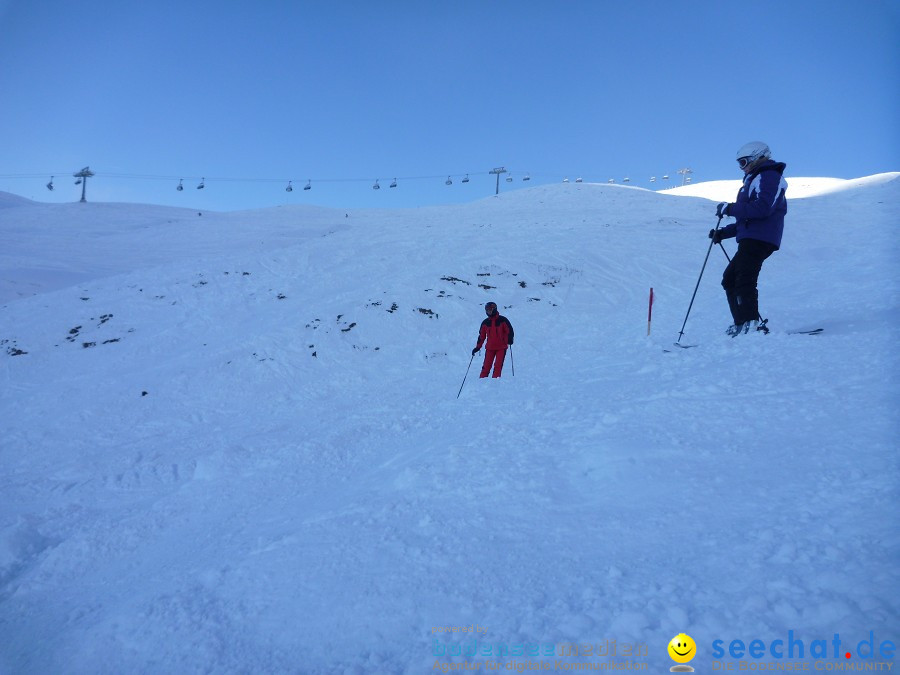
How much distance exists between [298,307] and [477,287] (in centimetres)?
519

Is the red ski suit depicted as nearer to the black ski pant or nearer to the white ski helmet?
the black ski pant

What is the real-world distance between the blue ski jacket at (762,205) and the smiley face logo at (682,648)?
582 cm

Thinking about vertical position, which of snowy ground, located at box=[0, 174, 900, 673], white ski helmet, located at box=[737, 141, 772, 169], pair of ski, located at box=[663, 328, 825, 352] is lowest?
snowy ground, located at box=[0, 174, 900, 673]

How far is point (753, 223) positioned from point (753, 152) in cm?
96

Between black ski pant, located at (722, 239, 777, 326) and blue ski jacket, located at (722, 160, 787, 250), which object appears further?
black ski pant, located at (722, 239, 777, 326)

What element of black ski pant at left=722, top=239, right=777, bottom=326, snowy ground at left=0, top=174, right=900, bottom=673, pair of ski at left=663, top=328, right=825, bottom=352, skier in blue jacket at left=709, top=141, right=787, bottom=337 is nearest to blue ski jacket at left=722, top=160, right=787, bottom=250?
skier in blue jacket at left=709, top=141, right=787, bottom=337

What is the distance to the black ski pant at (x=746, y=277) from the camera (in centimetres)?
652

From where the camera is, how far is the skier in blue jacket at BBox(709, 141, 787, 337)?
245 inches

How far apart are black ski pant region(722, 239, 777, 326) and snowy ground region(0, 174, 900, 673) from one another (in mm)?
889

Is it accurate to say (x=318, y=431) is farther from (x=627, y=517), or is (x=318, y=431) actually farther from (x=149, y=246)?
(x=149, y=246)

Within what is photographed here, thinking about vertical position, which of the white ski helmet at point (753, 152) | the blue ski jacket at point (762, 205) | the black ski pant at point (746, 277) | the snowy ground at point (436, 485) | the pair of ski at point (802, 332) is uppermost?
the white ski helmet at point (753, 152)

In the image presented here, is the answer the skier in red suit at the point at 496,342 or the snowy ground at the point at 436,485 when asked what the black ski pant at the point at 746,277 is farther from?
the skier in red suit at the point at 496,342

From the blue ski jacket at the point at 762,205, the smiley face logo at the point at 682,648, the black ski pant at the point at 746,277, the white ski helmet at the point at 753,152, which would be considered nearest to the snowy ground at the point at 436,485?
the smiley face logo at the point at 682,648

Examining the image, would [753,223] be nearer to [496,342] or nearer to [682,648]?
[496,342]
